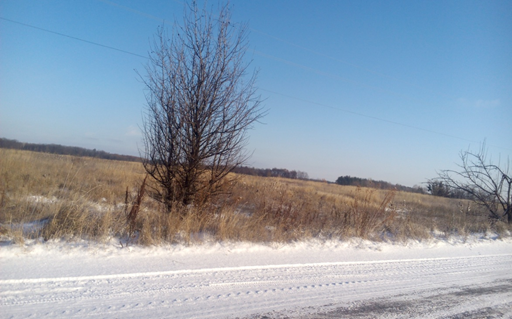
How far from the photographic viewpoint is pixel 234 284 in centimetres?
417

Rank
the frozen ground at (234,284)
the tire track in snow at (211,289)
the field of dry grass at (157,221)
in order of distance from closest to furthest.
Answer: the tire track in snow at (211,289) < the frozen ground at (234,284) < the field of dry grass at (157,221)

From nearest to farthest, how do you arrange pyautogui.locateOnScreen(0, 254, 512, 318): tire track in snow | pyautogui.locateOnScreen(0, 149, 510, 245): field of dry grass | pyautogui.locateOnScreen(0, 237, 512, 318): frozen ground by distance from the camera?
pyautogui.locateOnScreen(0, 254, 512, 318): tire track in snow, pyautogui.locateOnScreen(0, 237, 512, 318): frozen ground, pyautogui.locateOnScreen(0, 149, 510, 245): field of dry grass

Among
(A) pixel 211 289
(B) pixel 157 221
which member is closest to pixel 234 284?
(A) pixel 211 289

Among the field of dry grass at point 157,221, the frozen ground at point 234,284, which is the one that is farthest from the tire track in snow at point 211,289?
the field of dry grass at point 157,221

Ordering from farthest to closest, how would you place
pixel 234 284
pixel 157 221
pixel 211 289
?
pixel 157 221 → pixel 234 284 → pixel 211 289

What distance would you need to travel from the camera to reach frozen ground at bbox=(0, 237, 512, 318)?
11.1ft

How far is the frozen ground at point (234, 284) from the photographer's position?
338 cm

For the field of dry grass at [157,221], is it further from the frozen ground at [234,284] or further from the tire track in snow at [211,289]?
the tire track in snow at [211,289]

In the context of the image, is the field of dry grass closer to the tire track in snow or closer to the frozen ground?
the frozen ground

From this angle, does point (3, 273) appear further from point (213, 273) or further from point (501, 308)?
point (501, 308)

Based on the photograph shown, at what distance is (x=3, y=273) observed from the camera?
378cm

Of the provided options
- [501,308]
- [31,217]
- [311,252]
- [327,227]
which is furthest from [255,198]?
[501,308]

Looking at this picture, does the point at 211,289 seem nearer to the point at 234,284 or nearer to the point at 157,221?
the point at 234,284

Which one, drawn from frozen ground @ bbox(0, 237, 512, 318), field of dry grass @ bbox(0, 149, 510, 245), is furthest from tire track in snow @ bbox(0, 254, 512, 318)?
field of dry grass @ bbox(0, 149, 510, 245)
